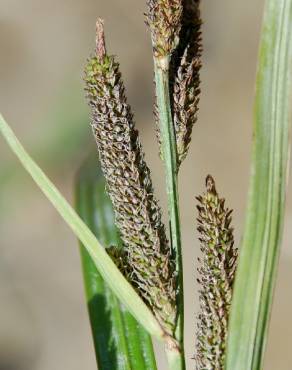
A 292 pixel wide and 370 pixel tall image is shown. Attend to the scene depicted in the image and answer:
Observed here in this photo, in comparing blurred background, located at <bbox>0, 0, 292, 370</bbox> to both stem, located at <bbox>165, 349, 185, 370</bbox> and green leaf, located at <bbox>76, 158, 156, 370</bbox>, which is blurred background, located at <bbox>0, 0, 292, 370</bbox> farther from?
stem, located at <bbox>165, 349, 185, 370</bbox>

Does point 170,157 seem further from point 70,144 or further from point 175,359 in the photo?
point 70,144

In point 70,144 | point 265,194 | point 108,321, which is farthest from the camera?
point 70,144

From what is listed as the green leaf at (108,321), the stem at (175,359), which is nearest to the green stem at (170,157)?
the stem at (175,359)

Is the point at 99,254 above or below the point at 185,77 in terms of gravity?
below

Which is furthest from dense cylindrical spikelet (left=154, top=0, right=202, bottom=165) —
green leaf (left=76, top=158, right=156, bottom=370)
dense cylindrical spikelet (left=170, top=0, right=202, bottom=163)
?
green leaf (left=76, top=158, right=156, bottom=370)

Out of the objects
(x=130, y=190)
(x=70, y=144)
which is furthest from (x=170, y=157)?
(x=70, y=144)

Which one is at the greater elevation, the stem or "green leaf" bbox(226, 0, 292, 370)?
"green leaf" bbox(226, 0, 292, 370)

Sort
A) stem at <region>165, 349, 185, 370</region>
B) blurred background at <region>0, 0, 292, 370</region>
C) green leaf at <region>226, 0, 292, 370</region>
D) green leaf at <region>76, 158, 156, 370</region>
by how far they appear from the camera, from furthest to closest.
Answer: blurred background at <region>0, 0, 292, 370</region> < green leaf at <region>76, 158, 156, 370</region> < stem at <region>165, 349, 185, 370</region> < green leaf at <region>226, 0, 292, 370</region>
